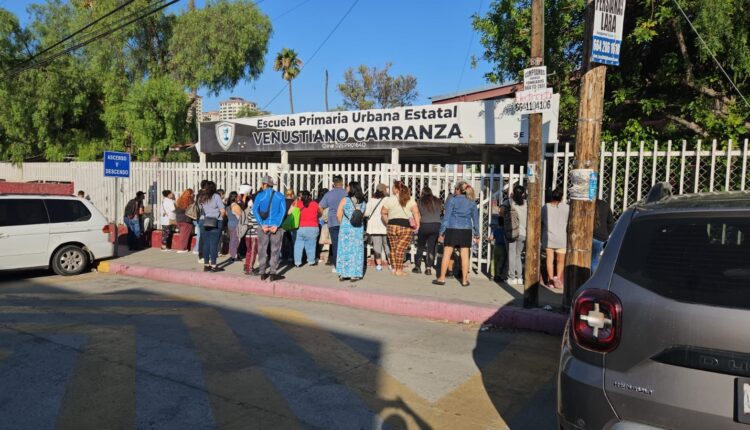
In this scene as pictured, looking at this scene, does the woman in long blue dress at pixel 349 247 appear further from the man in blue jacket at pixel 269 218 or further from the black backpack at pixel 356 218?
the man in blue jacket at pixel 269 218

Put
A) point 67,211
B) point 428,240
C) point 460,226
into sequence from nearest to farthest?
1. point 460,226
2. point 428,240
3. point 67,211

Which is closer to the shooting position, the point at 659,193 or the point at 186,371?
the point at 659,193

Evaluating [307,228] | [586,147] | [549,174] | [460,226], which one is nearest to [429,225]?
[460,226]

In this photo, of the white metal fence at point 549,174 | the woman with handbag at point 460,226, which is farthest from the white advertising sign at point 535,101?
the white metal fence at point 549,174

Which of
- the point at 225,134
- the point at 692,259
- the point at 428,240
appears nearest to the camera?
the point at 692,259

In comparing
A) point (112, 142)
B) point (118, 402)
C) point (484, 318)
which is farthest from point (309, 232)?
point (112, 142)

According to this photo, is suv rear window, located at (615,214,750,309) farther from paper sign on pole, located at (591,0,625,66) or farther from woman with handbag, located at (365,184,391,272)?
woman with handbag, located at (365,184,391,272)

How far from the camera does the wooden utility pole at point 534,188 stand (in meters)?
6.88

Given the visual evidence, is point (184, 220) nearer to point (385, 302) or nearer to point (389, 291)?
point (389, 291)

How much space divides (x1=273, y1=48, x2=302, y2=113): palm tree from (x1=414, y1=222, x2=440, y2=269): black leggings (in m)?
36.6

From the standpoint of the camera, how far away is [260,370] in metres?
5.05

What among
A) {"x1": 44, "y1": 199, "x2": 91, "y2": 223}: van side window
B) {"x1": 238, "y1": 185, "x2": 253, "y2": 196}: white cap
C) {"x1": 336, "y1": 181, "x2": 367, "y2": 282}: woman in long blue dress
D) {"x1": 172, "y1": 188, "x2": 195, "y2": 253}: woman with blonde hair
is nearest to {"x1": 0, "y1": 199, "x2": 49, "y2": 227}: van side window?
{"x1": 44, "y1": 199, "x2": 91, "y2": 223}: van side window

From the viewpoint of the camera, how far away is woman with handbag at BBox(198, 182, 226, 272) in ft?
32.8

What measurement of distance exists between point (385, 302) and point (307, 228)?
3.22 metres
